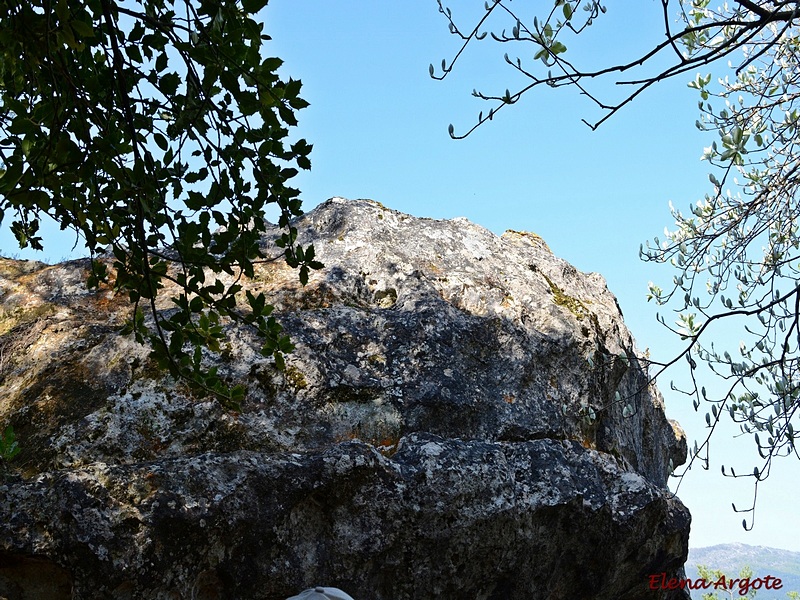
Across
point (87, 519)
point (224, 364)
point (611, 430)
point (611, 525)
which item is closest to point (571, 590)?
point (611, 525)

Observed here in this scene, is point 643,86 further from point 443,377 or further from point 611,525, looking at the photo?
point 611,525

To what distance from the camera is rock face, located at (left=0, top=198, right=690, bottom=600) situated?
15.9 feet

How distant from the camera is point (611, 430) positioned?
289 inches

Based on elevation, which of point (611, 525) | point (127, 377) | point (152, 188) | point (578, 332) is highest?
point (578, 332)

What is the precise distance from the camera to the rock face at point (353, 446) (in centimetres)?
484

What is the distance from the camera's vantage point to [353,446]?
18.1 ft

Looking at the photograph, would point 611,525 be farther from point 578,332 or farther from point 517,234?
point 517,234

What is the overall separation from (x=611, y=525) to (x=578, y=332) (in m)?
1.86

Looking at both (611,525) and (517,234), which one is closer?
(611,525)

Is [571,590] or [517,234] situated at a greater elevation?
[517,234]

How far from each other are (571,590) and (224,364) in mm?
3545

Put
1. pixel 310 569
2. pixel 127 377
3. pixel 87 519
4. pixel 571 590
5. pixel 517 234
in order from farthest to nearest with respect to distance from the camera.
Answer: pixel 517 234 < pixel 571 590 < pixel 127 377 < pixel 310 569 < pixel 87 519

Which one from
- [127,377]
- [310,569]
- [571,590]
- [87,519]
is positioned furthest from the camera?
[571,590]

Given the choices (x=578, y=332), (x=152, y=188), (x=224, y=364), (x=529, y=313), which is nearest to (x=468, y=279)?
(x=529, y=313)
